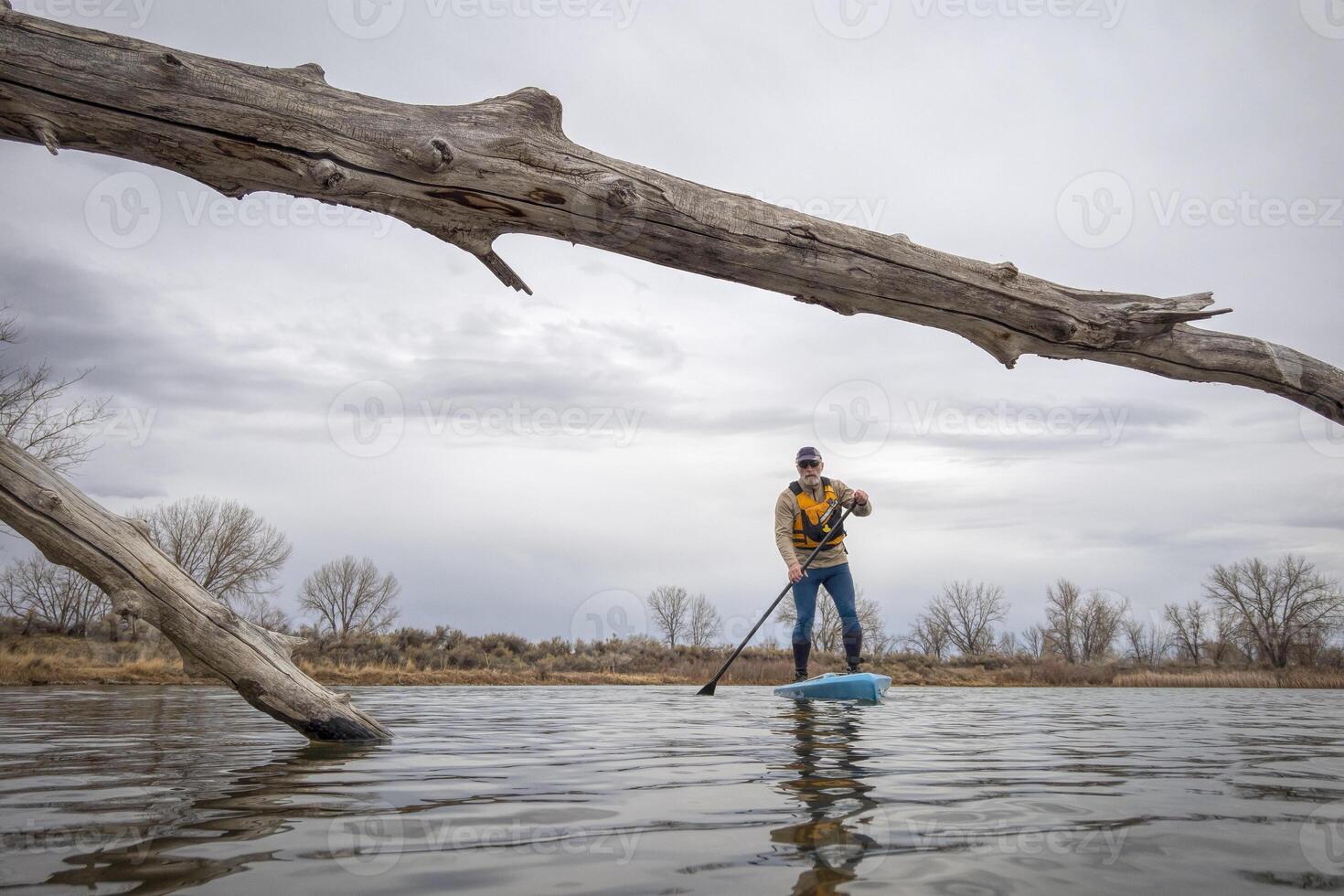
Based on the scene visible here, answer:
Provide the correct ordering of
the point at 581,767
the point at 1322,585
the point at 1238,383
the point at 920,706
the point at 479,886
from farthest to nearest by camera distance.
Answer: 1. the point at 1322,585
2. the point at 920,706
3. the point at 1238,383
4. the point at 581,767
5. the point at 479,886

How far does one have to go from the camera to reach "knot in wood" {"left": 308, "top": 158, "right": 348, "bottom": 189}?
10.4ft

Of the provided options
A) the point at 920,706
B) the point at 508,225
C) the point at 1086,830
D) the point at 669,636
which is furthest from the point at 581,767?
the point at 669,636

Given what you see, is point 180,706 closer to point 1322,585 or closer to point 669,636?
point 669,636

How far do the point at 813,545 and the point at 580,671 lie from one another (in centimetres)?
1541

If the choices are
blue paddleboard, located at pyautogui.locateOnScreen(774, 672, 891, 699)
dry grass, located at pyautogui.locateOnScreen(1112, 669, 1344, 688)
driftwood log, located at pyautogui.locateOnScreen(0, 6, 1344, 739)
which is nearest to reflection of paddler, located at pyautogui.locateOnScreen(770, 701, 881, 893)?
driftwood log, located at pyautogui.locateOnScreen(0, 6, 1344, 739)

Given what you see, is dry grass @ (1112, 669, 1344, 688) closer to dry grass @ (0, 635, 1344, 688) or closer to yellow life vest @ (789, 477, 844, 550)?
dry grass @ (0, 635, 1344, 688)

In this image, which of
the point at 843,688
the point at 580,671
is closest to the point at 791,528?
the point at 843,688

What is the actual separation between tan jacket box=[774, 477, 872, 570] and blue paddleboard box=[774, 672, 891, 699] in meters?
1.49

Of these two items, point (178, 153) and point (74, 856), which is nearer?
point (74, 856)

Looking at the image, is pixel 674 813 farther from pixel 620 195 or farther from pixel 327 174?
pixel 327 174

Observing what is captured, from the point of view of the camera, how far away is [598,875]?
183 centimetres

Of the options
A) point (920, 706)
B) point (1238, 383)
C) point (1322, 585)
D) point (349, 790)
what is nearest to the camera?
point (349, 790)

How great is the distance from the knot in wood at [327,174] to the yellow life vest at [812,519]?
7.71 m

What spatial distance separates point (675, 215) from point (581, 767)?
2.55m
